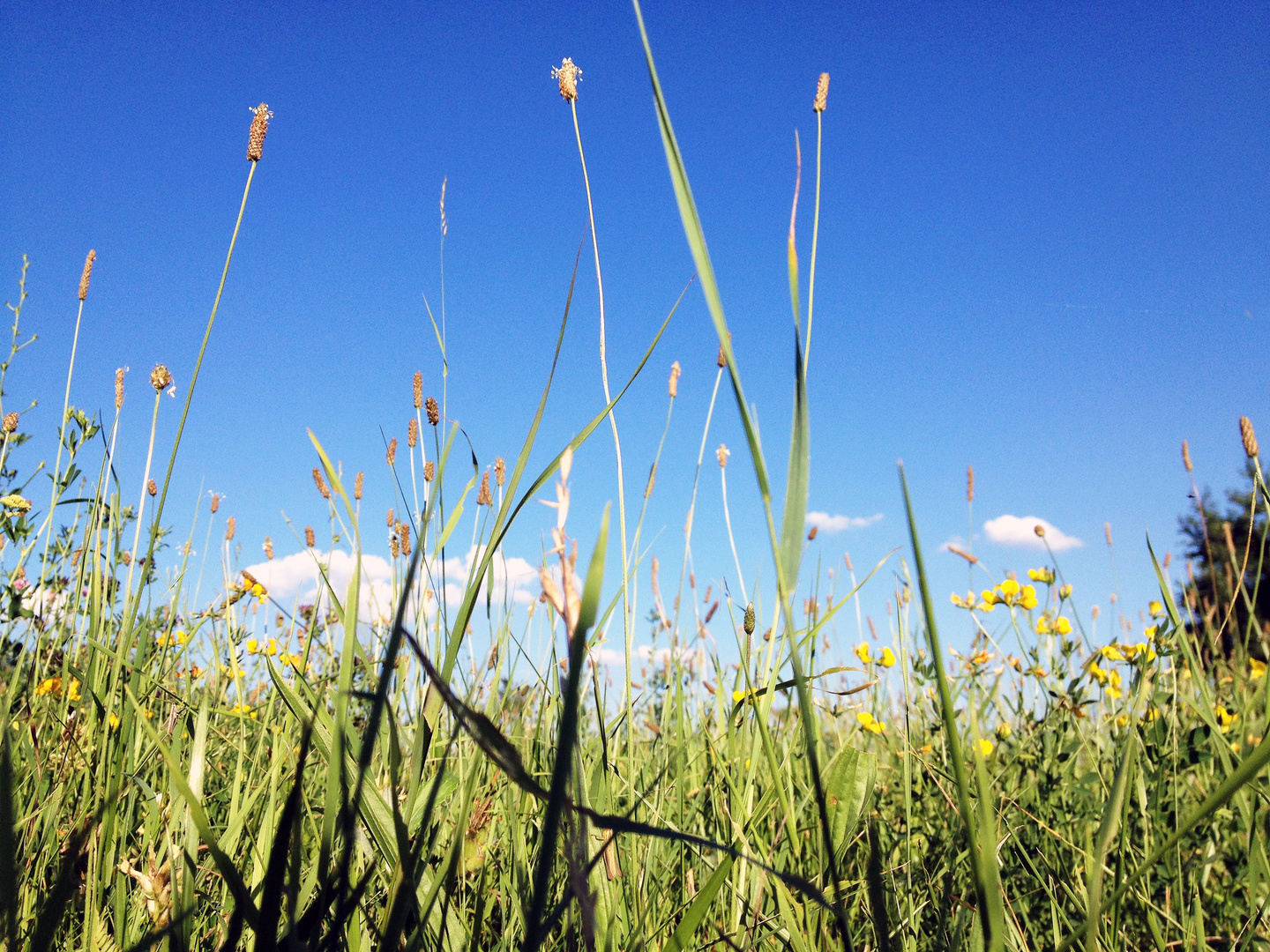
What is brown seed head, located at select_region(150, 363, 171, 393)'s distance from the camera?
3.82ft

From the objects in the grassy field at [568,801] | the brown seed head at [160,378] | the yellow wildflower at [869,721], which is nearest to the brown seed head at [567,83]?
the grassy field at [568,801]

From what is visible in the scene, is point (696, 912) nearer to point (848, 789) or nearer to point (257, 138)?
point (848, 789)

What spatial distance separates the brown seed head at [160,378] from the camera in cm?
116

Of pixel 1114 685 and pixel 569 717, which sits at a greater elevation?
pixel 1114 685

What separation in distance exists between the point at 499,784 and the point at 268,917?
845 millimetres

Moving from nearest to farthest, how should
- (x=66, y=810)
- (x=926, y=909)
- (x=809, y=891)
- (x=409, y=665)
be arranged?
1. (x=809, y=891)
2. (x=66, y=810)
3. (x=926, y=909)
4. (x=409, y=665)

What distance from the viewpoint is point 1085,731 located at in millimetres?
2256

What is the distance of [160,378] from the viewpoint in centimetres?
118

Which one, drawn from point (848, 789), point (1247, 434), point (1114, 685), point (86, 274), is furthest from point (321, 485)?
point (1114, 685)

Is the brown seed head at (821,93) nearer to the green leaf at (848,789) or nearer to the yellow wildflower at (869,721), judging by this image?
the green leaf at (848,789)

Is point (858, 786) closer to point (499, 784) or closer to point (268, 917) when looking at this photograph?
point (499, 784)

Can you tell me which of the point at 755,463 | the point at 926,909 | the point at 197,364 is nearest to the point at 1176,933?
the point at 926,909

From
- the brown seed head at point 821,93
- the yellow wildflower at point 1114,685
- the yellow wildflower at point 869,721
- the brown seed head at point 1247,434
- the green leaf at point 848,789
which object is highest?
the brown seed head at point 821,93

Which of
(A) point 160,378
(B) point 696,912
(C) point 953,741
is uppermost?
(A) point 160,378
